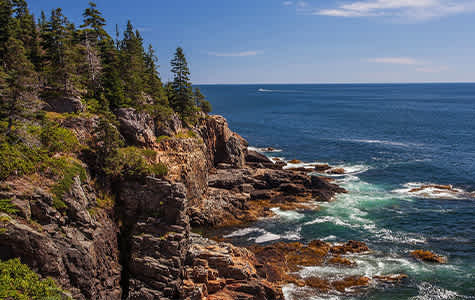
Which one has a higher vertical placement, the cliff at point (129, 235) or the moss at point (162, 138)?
the moss at point (162, 138)

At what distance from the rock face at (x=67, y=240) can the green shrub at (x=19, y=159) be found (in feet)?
3.45

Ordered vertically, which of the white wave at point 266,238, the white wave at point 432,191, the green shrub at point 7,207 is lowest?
the white wave at point 266,238

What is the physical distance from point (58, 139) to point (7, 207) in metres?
10.1

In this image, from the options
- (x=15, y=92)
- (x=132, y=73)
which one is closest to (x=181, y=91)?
(x=132, y=73)

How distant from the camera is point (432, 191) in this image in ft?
214

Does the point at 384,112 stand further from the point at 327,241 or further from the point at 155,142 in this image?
the point at 155,142

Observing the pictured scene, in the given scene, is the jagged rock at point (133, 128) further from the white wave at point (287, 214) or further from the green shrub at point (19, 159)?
the white wave at point (287, 214)

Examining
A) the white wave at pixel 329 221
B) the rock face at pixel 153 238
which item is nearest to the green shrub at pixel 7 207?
the rock face at pixel 153 238

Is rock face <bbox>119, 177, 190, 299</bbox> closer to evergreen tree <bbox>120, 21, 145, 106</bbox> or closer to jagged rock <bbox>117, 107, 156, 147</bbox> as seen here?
jagged rock <bbox>117, 107, 156, 147</bbox>

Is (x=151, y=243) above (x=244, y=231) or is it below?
above

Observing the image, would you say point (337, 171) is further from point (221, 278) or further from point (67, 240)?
point (67, 240)

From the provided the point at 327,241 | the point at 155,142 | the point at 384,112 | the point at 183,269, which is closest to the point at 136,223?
the point at 183,269

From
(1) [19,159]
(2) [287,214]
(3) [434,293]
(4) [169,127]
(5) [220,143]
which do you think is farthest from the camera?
(5) [220,143]

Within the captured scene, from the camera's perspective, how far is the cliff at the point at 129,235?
23344 millimetres
